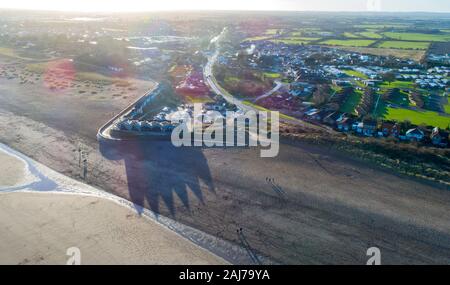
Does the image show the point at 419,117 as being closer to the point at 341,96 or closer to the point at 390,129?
the point at 390,129

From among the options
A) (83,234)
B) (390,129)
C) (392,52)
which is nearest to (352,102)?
(390,129)

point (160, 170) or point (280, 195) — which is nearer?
point (280, 195)

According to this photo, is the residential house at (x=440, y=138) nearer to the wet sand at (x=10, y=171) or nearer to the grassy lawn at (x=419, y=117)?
the grassy lawn at (x=419, y=117)

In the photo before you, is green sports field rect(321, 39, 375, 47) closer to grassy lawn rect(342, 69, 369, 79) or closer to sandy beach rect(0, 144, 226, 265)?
grassy lawn rect(342, 69, 369, 79)

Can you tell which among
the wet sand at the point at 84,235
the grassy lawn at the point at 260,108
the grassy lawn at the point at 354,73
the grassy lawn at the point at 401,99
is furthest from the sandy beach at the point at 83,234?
the grassy lawn at the point at 354,73

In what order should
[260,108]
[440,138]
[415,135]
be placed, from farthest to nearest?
[260,108], [415,135], [440,138]

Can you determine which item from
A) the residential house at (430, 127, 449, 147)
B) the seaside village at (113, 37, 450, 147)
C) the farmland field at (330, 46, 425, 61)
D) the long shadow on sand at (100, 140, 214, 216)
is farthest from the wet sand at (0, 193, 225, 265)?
A: the farmland field at (330, 46, 425, 61)

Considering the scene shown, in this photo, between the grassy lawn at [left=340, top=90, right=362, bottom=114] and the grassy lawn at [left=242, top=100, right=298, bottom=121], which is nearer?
the grassy lawn at [left=242, top=100, right=298, bottom=121]
